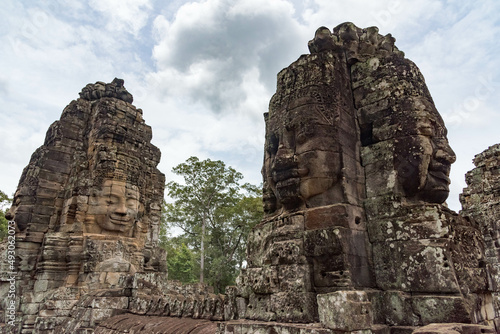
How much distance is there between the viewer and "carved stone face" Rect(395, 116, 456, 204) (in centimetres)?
447

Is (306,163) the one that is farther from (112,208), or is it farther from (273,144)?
(112,208)

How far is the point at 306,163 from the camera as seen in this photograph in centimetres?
480

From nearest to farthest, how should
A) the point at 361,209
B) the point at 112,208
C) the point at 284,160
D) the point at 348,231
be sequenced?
the point at 348,231 → the point at 361,209 → the point at 284,160 → the point at 112,208

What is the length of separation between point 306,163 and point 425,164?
148 cm

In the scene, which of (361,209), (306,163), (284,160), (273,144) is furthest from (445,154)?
(273,144)

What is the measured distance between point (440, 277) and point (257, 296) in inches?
83.2

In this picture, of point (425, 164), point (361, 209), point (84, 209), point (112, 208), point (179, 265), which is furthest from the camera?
point (179, 265)

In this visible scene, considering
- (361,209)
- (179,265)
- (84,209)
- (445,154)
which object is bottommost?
(361,209)

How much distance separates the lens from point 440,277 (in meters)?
3.87

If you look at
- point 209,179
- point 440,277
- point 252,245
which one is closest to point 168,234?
point 209,179

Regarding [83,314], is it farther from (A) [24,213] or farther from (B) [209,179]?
(B) [209,179]

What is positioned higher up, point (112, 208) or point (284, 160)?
point (112, 208)

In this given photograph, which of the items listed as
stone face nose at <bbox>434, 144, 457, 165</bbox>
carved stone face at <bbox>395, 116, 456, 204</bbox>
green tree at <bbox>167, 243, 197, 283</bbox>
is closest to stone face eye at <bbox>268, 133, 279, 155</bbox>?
carved stone face at <bbox>395, 116, 456, 204</bbox>

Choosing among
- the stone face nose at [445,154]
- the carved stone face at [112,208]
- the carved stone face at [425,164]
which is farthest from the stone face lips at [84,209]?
the stone face nose at [445,154]
